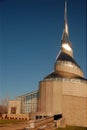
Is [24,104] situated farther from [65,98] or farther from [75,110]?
[75,110]

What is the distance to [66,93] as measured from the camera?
47.7m

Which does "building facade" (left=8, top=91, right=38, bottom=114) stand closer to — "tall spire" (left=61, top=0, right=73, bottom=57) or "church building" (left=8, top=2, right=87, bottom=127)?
"church building" (left=8, top=2, right=87, bottom=127)

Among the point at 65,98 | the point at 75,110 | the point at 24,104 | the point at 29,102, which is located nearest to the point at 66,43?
the point at 29,102

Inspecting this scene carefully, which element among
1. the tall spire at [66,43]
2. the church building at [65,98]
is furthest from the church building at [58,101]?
the tall spire at [66,43]

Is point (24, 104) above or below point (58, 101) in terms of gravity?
below

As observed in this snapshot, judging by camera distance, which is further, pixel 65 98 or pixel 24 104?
pixel 24 104

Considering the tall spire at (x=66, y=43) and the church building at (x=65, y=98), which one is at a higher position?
the tall spire at (x=66, y=43)

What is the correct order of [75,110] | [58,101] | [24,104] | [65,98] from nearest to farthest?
1. [58,101]
2. [65,98]
3. [75,110]
4. [24,104]

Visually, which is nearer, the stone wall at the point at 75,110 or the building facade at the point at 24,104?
the stone wall at the point at 75,110

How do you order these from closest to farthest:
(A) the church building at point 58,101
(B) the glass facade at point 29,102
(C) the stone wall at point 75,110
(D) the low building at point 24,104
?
(A) the church building at point 58,101
(C) the stone wall at point 75,110
(B) the glass facade at point 29,102
(D) the low building at point 24,104

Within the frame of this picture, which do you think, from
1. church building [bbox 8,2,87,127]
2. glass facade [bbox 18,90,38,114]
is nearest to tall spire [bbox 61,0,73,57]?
church building [bbox 8,2,87,127]

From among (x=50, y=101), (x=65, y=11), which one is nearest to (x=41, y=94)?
(x=50, y=101)

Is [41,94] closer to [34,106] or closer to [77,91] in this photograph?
[34,106]

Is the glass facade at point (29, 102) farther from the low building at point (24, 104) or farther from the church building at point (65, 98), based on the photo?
the church building at point (65, 98)
